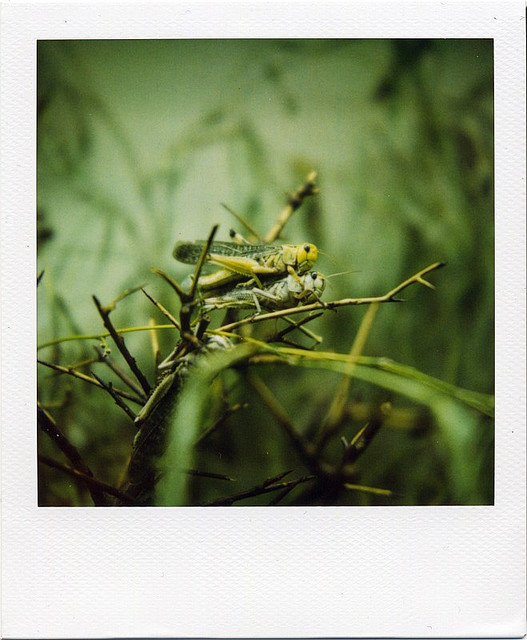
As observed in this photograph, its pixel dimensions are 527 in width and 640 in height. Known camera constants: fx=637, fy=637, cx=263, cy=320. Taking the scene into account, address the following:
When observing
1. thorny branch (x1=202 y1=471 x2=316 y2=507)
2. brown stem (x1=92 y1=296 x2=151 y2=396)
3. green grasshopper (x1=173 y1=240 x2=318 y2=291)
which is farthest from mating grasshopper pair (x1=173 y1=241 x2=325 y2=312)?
thorny branch (x1=202 y1=471 x2=316 y2=507)

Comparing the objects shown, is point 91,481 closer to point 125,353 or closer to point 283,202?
point 125,353

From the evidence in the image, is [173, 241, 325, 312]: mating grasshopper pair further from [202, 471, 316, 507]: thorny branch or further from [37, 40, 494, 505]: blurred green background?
[202, 471, 316, 507]: thorny branch

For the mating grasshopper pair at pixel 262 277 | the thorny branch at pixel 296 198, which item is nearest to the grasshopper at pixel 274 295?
the mating grasshopper pair at pixel 262 277

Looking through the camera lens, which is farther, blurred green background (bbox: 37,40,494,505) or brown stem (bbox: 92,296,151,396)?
blurred green background (bbox: 37,40,494,505)

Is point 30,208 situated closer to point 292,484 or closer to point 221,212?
point 221,212

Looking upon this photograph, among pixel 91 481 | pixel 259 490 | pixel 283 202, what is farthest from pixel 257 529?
pixel 283 202

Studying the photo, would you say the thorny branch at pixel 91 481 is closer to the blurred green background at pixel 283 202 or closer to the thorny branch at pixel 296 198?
the blurred green background at pixel 283 202

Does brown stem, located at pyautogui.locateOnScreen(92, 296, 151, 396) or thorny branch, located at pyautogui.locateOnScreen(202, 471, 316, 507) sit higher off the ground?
brown stem, located at pyautogui.locateOnScreen(92, 296, 151, 396)

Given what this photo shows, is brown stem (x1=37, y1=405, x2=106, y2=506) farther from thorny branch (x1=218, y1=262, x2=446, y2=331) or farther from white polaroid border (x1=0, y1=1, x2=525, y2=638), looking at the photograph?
thorny branch (x1=218, y1=262, x2=446, y2=331)
